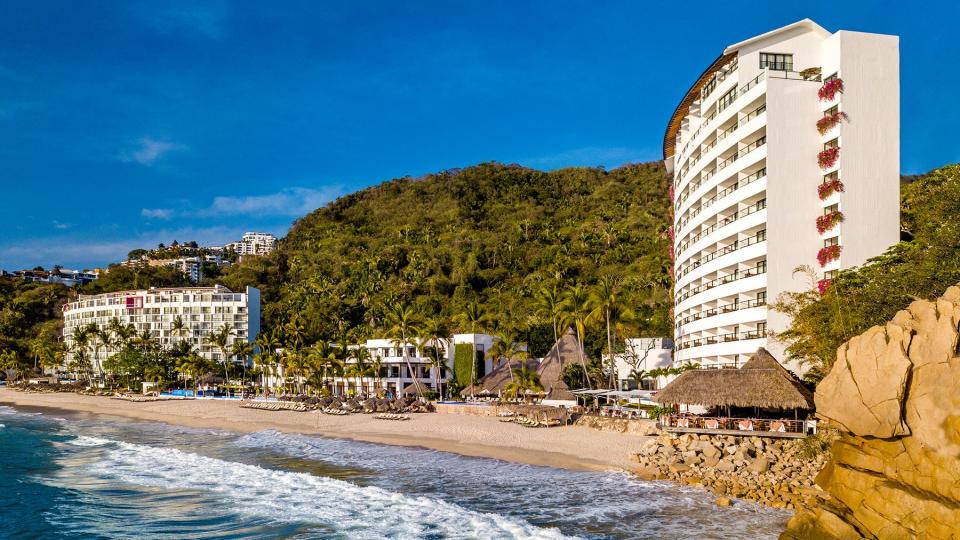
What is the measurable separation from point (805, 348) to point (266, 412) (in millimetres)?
38099

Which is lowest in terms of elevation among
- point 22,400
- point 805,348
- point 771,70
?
point 22,400

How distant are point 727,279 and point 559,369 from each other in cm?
1487

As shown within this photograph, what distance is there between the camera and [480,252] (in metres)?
95.8

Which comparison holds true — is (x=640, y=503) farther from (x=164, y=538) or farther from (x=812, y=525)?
(x=164, y=538)

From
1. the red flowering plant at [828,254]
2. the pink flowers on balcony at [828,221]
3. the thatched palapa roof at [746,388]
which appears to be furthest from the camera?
the pink flowers on balcony at [828,221]

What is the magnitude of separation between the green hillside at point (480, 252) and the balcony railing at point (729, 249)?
15.0 metres

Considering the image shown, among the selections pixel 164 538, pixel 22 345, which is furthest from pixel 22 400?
pixel 164 538

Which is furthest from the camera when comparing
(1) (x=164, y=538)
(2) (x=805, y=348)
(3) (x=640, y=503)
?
(2) (x=805, y=348)

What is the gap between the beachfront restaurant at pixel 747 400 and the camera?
26.8 meters

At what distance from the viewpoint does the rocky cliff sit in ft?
45.2

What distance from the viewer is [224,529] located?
20000 mm

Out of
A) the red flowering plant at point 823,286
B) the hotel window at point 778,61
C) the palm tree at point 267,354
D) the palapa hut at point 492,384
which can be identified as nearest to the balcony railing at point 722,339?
the red flowering plant at point 823,286

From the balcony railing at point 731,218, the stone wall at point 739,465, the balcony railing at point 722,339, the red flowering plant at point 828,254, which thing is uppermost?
the balcony railing at point 731,218

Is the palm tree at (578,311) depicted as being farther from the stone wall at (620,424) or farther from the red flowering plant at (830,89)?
the red flowering plant at (830,89)
